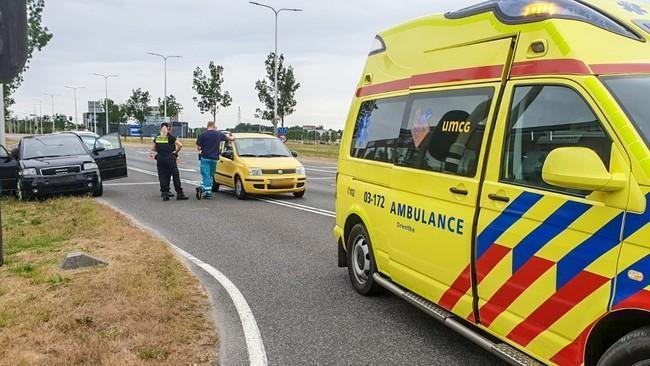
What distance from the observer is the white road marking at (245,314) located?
4.24m

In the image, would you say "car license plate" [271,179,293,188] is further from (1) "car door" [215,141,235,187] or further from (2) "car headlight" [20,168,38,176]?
(2) "car headlight" [20,168,38,176]

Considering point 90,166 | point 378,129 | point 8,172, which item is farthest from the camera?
point 90,166

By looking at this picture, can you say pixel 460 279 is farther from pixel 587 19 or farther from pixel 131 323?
pixel 131 323

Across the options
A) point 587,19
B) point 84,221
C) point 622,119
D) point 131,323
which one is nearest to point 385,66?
point 587,19

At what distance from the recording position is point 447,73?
4309 millimetres

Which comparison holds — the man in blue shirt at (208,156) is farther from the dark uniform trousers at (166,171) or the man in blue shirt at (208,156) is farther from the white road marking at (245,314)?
the white road marking at (245,314)

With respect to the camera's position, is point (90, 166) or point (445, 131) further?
point (90, 166)

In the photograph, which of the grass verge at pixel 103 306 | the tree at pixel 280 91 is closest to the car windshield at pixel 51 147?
the grass verge at pixel 103 306

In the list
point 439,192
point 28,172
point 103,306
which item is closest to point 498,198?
point 439,192

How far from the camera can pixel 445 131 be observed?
429cm

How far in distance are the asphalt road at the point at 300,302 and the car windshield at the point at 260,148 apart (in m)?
3.63

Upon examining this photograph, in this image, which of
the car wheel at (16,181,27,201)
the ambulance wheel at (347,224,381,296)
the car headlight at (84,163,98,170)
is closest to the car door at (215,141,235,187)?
the car headlight at (84,163,98,170)

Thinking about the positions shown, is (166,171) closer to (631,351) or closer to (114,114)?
(631,351)

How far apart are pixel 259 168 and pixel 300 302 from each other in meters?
8.67
